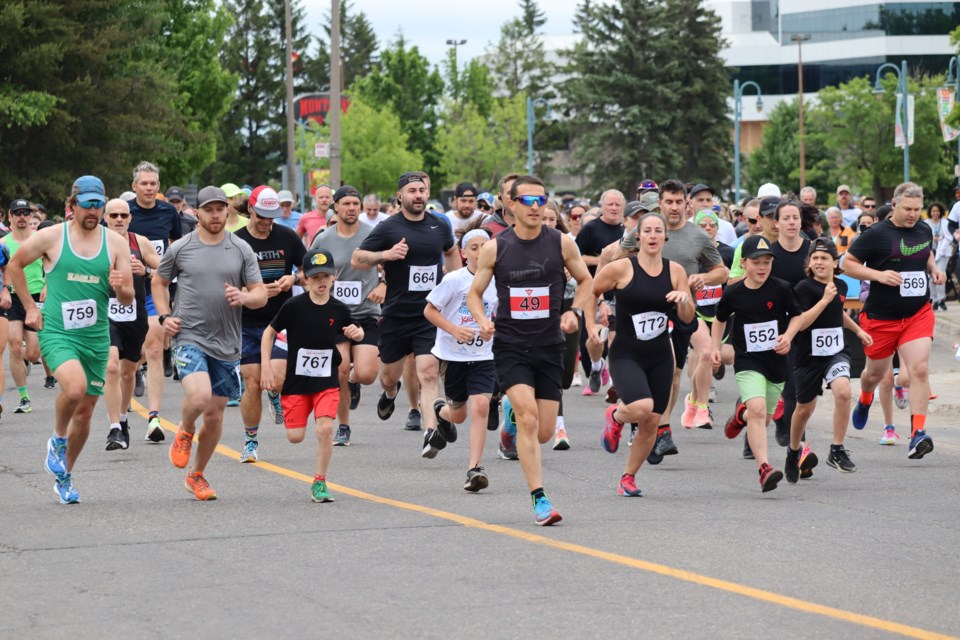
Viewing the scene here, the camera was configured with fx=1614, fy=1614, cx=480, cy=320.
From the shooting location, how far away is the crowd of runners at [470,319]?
984cm

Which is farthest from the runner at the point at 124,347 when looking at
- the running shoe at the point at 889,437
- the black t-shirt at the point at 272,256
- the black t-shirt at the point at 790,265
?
the running shoe at the point at 889,437

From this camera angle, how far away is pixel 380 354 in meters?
13.6

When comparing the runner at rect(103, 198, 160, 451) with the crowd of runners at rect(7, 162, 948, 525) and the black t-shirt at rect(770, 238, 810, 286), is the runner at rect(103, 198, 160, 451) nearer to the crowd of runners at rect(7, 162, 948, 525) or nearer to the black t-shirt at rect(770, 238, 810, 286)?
the crowd of runners at rect(7, 162, 948, 525)

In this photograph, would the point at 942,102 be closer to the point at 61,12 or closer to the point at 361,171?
the point at 61,12

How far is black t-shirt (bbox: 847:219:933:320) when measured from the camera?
1291 centimetres

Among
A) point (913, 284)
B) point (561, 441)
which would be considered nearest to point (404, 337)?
point (561, 441)

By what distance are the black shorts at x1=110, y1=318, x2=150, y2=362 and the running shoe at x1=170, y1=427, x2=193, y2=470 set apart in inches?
131

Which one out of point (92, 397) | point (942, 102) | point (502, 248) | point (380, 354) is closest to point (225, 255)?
point (92, 397)

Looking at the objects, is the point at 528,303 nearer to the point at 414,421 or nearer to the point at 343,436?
the point at 343,436

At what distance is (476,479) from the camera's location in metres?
10.6

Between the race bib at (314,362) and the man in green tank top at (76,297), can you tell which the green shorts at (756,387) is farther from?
the man in green tank top at (76,297)

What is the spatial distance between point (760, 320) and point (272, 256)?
3.84 metres

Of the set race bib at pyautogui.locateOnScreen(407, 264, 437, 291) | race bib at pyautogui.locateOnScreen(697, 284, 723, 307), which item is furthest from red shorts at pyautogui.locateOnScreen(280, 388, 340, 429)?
race bib at pyautogui.locateOnScreen(697, 284, 723, 307)

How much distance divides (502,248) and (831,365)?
10.6 feet
